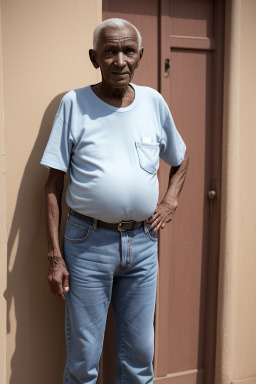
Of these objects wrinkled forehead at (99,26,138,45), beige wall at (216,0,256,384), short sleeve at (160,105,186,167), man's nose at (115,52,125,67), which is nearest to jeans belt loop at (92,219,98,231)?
short sleeve at (160,105,186,167)

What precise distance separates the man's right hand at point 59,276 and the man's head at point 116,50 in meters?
0.86

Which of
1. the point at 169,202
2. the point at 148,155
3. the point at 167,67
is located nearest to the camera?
the point at 148,155

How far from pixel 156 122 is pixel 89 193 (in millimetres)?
524

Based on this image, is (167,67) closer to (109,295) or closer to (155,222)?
(155,222)

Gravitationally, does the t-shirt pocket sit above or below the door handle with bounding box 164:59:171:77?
below

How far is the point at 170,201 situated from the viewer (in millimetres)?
2684

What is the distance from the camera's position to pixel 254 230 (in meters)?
3.19

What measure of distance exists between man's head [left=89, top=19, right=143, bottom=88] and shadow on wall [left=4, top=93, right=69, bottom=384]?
0.41m

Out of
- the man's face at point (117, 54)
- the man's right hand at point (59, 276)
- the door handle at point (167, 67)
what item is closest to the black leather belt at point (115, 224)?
the man's right hand at point (59, 276)

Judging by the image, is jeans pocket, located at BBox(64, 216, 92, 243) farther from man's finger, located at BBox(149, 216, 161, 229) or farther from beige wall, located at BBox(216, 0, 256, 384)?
beige wall, located at BBox(216, 0, 256, 384)

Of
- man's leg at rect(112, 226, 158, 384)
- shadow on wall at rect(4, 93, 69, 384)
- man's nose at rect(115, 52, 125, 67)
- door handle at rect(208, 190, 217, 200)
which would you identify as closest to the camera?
man's nose at rect(115, 52, 125, 67)

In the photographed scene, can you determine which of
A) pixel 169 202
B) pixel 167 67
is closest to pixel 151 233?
pixel 169 202

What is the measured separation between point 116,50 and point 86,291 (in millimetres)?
1128

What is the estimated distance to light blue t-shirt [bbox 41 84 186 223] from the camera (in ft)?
7.59
